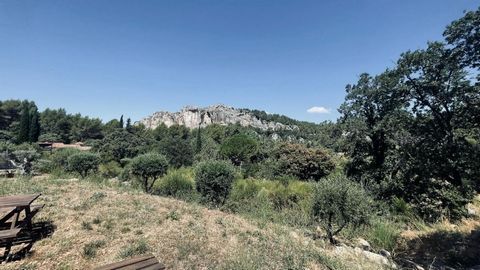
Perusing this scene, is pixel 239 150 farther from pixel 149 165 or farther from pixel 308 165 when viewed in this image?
pixel 149 165

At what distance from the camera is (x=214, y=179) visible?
7406 millimetres

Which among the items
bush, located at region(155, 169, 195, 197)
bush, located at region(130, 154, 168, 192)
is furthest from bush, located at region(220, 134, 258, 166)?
bush, located at region(130, 154, 168, 192)

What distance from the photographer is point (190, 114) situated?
124312 mm

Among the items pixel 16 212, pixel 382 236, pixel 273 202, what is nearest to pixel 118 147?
pixel 273 202

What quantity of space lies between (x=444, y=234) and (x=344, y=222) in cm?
303

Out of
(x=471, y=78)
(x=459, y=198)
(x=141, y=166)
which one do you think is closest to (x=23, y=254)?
(x=141, y=166)

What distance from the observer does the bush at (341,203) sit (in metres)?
5.20

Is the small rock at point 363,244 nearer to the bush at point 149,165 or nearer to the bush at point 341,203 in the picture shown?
the bush at point 341,203

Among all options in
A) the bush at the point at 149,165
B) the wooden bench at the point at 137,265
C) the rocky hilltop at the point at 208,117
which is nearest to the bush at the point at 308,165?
the bush at the point at 149,165

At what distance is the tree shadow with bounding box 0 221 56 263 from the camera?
3.49 m

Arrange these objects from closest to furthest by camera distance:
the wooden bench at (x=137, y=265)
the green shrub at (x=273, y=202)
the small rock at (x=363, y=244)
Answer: the wooden bench at (x=137, y=265) → the small rock at (x=363, y=244) → the green shrub at (x=273, y=202)

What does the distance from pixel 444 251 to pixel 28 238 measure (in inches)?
315

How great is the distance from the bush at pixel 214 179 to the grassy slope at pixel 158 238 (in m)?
1.18

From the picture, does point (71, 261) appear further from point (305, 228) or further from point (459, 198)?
point (459, 198)
